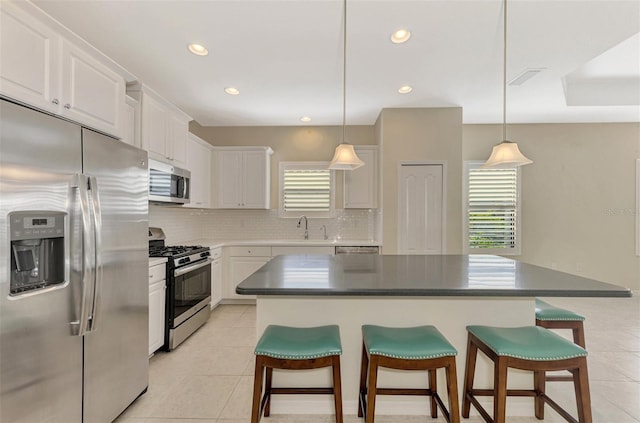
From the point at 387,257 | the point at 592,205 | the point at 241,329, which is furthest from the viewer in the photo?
the point at 592,205

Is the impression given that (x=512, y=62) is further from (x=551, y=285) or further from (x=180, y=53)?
(x=180, y=53)

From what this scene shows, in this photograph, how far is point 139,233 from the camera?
7.01 ft

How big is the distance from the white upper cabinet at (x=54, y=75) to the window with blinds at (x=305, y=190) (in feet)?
9.27

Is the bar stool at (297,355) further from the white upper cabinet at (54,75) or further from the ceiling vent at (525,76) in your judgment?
the ceiling vent at (525,76)

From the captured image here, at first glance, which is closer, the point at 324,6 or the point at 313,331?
the point at 313,331

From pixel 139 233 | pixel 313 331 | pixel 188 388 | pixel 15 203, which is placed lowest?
pixel 188 388

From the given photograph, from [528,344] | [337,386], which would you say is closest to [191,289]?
[337,386]

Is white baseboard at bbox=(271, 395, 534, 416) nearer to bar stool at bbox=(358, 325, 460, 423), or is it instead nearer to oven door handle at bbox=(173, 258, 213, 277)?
bar stool at bbox=(358, 325, 460, 423)

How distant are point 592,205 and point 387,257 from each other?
4700mm

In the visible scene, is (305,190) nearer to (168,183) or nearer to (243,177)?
(243,177)

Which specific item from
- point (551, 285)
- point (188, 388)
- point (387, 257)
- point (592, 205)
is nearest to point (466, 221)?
point (592, 205)

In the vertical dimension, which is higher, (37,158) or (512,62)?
(512,62)

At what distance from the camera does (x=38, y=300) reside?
4.59 ft

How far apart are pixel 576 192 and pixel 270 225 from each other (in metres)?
5.19
